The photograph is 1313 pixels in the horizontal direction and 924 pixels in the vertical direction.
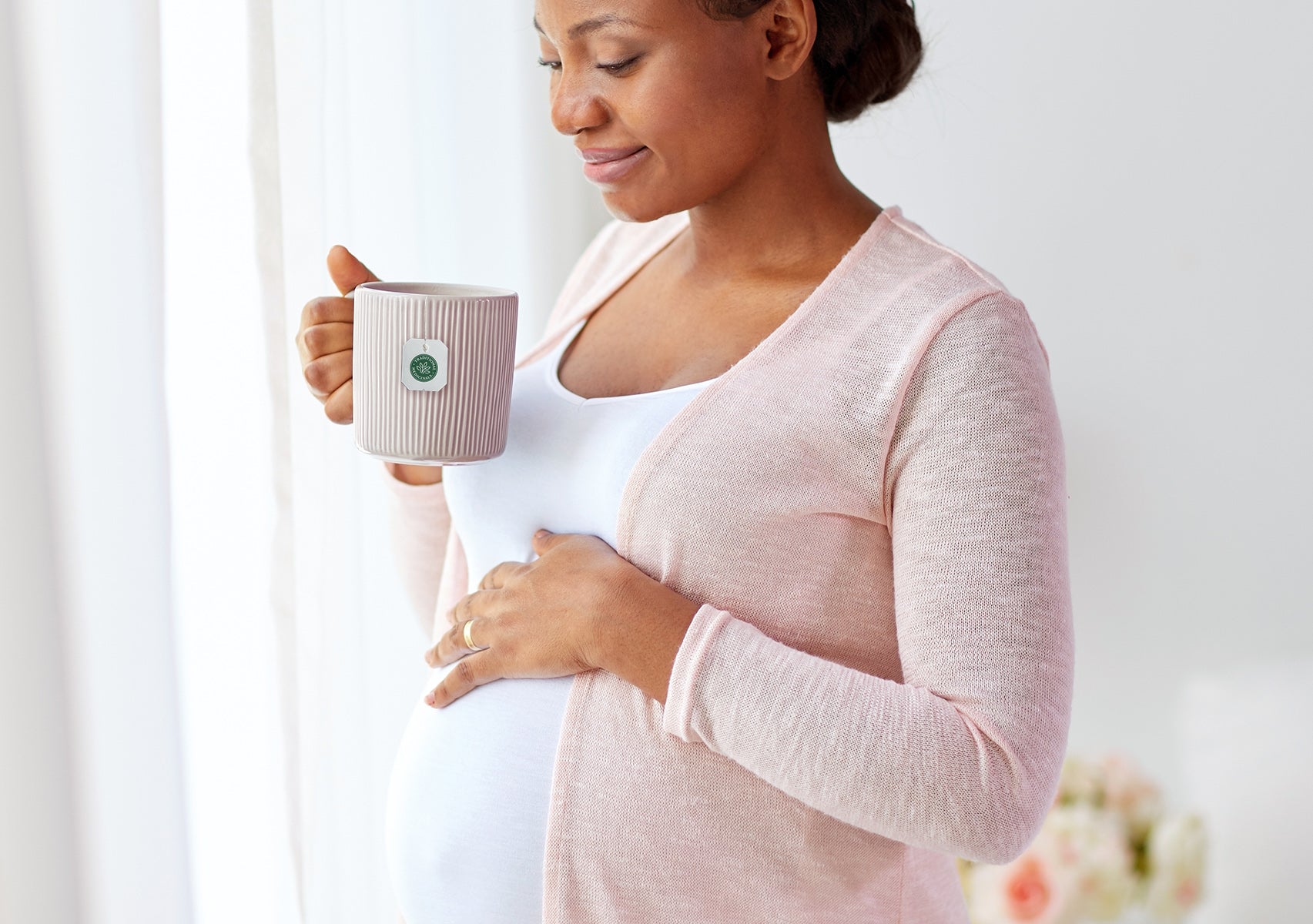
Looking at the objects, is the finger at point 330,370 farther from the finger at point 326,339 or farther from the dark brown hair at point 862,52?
the dark brown hair at point 862,52

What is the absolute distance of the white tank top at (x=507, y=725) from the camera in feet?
2.97

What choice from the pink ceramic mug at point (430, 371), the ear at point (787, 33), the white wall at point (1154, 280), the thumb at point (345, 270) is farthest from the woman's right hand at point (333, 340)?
the white wall at point (1154, 280)

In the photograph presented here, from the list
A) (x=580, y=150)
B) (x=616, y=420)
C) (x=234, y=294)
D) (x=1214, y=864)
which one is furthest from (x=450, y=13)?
(x=1214, y=864)

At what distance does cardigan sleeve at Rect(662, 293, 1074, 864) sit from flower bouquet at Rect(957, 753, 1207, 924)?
802mm

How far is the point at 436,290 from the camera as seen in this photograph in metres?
0.94

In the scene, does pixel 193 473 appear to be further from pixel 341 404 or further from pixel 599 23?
pixel 599 23

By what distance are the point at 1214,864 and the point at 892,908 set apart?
917mm

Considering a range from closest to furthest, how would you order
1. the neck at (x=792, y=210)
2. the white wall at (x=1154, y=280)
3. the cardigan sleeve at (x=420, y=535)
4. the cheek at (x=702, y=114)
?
the cheek at (x=702, y=114) → the neck at (x=792, y=210) → the cardigan sleeve at (x=420, y=535) → the white wall at (x=1154, y=280)

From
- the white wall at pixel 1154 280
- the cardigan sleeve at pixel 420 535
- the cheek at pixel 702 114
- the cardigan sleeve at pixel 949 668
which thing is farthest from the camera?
the white wall at pixel 1154 280

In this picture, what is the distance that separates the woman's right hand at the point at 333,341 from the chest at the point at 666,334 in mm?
Answer: 185

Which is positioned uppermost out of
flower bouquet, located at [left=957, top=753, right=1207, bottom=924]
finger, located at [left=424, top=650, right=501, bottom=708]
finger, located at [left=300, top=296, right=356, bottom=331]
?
finger, located at [left=300, top=296, right=356, bottom=331]

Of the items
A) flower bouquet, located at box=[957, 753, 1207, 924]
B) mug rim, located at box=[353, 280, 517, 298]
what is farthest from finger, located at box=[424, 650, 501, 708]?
flower bouquet, located at box=[957, 753, 1207, 924]

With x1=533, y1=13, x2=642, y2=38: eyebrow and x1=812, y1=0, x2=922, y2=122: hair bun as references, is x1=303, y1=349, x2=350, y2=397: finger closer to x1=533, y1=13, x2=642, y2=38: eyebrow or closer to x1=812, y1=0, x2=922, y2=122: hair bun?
x1=533, y1=13, x2=642, y2=38: eyebrow

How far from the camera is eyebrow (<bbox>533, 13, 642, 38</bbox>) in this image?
869 mm
